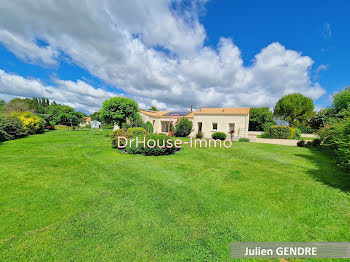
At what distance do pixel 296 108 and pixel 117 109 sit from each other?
33.7 meters

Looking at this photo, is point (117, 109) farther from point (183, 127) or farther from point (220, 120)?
point (220, 120)

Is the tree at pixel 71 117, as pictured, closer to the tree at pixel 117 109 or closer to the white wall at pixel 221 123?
the tree at pixel 117 109

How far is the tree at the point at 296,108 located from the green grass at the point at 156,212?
97.7 feet

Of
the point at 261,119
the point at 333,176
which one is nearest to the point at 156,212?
the point at 333,176

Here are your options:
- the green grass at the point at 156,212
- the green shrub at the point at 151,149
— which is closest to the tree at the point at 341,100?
the green grass at the point at 156,212

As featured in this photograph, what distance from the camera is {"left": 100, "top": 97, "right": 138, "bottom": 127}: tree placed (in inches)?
624

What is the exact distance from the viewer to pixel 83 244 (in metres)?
2.08

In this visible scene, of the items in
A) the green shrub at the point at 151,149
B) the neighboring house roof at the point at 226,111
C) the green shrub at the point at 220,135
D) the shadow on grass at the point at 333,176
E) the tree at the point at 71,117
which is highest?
the neighboring house roof at the point at 226,111

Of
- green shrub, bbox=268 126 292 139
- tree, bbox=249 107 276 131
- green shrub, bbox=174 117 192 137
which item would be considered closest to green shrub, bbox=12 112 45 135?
green shrub, bbox=174 117 192 137

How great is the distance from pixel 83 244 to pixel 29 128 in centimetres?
1920

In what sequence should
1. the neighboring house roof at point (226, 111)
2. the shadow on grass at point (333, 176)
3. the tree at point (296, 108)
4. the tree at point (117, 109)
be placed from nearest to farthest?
the shadow on grass at point (333, 176) → the tree at point (117, 109) → the neighboring house roof at point (226, 111) → the tree at point (296, 108)

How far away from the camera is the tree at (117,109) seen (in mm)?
15859

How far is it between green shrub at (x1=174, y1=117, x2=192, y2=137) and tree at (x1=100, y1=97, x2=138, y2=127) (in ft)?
18.8

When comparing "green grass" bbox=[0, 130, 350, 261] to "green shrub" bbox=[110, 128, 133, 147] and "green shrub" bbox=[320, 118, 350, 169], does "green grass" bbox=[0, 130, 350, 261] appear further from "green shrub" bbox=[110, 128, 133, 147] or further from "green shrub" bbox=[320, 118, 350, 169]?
"green shrub" bbox=[110, 128, 133, 147]
